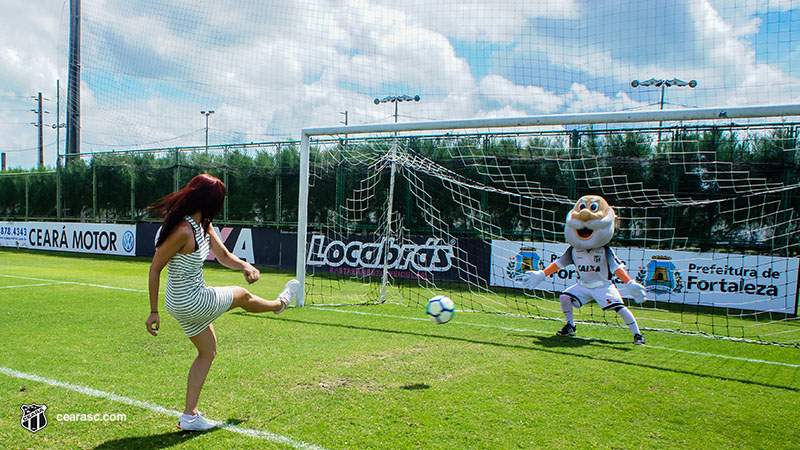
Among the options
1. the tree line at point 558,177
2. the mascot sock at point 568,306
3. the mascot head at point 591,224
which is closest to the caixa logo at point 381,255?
the tree line at point 558,177

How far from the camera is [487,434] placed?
156 inches

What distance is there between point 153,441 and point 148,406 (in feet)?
2.48

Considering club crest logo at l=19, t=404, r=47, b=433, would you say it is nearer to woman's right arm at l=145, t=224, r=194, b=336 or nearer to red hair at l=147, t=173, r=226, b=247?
woman's right arm at l=145, t=224, r=194, b=336

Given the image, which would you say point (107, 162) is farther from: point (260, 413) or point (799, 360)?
point (799, 360)

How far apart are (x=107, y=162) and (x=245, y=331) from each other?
22.8 metres

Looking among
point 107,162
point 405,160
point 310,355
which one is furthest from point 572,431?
point 107,162

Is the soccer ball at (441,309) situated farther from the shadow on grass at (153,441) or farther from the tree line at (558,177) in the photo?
the tree line at (558,177)

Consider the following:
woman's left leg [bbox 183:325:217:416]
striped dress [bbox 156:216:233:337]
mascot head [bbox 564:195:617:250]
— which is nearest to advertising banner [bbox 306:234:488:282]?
mascot head [bbox 564:195:617:250]

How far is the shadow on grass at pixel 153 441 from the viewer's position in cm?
361

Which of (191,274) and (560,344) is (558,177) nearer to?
(560,344)

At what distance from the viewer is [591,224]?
300 inches

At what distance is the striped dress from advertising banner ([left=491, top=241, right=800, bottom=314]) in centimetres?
990

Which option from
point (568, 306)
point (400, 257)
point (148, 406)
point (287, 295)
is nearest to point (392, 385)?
point (287, 295)

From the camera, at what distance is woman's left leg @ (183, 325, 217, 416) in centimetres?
386
